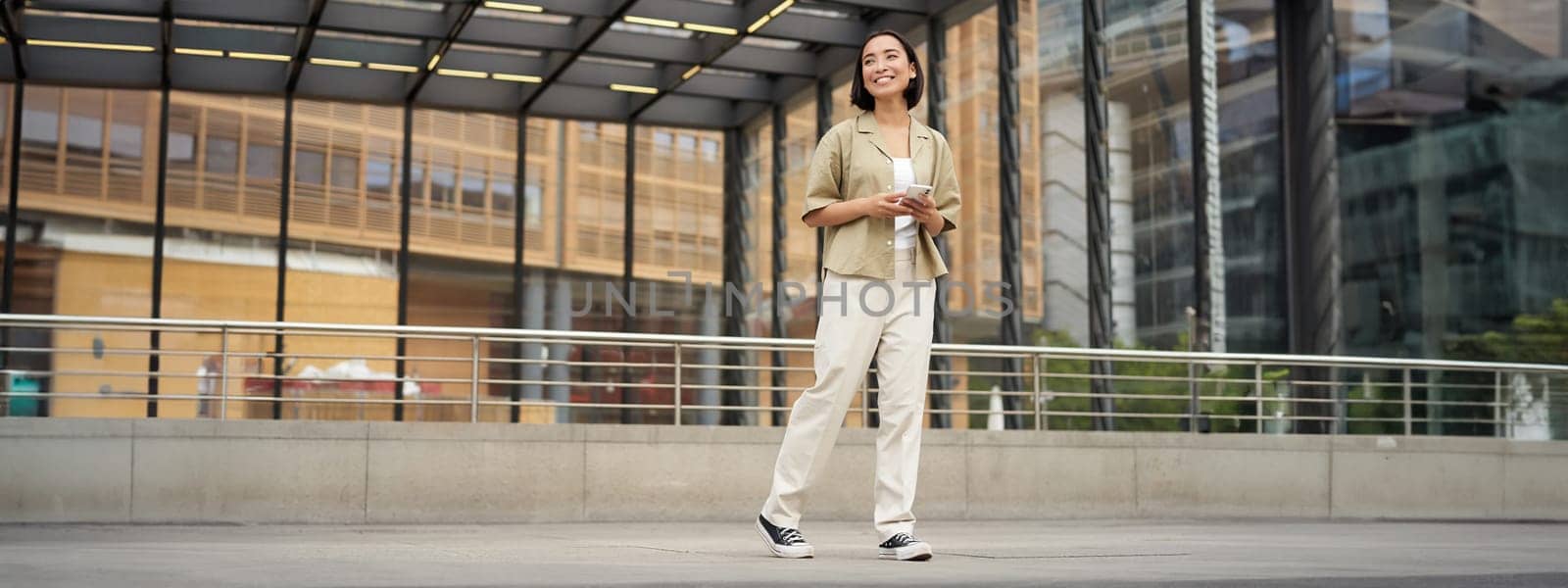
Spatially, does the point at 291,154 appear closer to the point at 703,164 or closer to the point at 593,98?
the point at 593,98

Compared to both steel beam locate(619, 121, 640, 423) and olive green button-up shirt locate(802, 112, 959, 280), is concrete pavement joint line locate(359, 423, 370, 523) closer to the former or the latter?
olive green button-up shirt locate(802, 112, 959, 280)

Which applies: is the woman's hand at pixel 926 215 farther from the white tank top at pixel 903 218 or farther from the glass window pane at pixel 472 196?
the glass window pane at pixel 472 196

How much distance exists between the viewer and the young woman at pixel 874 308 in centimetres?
518

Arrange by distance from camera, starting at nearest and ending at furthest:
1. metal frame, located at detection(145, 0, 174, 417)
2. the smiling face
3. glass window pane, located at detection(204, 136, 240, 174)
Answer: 1. the smiling face
2. metal frame, located at detection(145, 0, 174, 417)
3. glass window pane, located at detection(204, 136, 240, 174)

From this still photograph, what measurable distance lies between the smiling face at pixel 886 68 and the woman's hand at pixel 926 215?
0.44m

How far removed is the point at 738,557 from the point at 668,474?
4.12m

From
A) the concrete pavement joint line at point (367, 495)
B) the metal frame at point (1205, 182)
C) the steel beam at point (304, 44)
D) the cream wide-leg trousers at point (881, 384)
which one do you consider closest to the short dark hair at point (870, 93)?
the cream wide-leg trousers at point (881, 384)

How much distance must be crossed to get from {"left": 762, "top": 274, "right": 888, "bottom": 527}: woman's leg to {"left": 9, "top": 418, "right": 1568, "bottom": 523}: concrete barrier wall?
13.6 ft

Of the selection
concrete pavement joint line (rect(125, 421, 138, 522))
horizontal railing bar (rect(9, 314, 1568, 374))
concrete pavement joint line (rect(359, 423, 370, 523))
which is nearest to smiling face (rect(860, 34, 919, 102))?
horizontal railing bar (rect(9, 314, 1568, 374))

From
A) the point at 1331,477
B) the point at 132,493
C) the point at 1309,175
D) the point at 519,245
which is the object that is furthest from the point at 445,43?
the point at 1331,477

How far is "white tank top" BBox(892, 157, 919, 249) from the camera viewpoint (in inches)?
205

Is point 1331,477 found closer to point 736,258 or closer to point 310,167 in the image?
point 736,258

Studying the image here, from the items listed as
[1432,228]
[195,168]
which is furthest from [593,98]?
[1432,228]

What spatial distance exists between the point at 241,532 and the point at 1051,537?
12.1 feet
